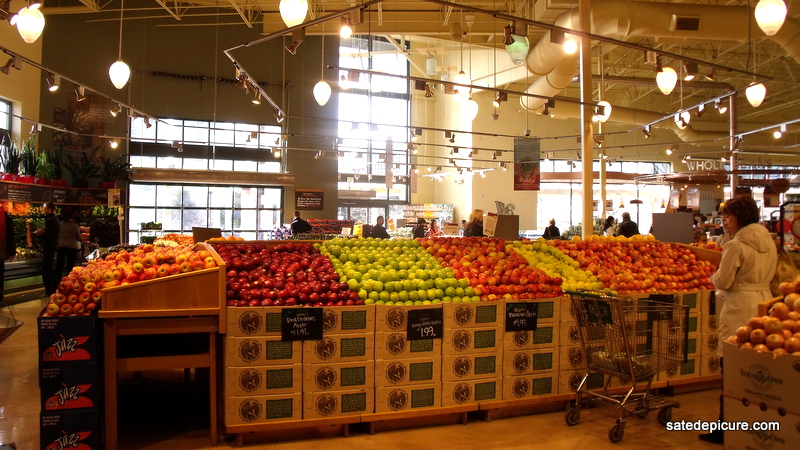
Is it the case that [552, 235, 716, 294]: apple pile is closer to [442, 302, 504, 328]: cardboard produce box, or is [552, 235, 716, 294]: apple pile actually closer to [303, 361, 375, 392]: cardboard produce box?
[442, 302, 504, 328]: cardboard produce box

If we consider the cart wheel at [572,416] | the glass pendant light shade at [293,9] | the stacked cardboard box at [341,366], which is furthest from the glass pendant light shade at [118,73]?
the cart wheel at [572,416]

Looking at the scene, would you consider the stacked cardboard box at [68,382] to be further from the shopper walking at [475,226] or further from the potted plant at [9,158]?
the potted plant at [9,158]

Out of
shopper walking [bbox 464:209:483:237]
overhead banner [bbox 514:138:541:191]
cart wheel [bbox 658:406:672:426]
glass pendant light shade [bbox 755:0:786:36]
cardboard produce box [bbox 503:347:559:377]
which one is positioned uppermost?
glass pendant light shade [bbox 755:0:786:36]

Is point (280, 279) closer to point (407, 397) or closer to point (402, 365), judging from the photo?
point (402, 365)

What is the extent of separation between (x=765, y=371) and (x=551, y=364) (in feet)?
6.74

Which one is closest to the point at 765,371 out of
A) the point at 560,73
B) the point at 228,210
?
the point at 560,73

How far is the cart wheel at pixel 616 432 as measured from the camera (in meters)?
3.85

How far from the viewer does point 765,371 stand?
8.43 ft

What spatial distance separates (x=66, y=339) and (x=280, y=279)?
1.43m

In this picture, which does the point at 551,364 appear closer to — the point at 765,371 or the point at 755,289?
the point at 755,289

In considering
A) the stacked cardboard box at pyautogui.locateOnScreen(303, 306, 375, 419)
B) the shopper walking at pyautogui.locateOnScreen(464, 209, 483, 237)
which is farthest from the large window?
the stacked cardboard box at pyautogui.locateOnScreen(303, 306, 375, 419)

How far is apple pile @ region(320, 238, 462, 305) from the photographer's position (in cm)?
416

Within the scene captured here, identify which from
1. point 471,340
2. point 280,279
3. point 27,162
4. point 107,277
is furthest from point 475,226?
point 27,162

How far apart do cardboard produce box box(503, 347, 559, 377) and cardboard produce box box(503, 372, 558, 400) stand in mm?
36
